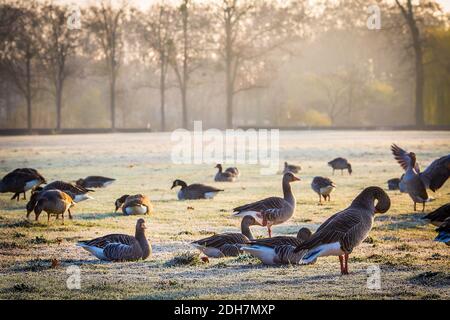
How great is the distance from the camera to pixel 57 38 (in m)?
77.3

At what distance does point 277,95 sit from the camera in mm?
101125

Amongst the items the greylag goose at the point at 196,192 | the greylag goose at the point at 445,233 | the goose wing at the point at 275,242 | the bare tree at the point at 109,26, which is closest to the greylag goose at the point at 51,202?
the greylag goose at the point at 196,192

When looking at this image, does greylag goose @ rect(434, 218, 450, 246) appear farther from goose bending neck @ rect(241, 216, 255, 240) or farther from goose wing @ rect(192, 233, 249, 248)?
goose bending neck @ rect(241, 216, 255, 240)

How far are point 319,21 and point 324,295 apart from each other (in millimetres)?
95972

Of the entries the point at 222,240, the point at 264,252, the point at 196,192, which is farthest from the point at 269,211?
the point at 196,192

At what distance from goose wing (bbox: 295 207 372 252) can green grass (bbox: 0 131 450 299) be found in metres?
0.61

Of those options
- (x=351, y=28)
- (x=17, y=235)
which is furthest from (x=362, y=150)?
(x=351, y=28)

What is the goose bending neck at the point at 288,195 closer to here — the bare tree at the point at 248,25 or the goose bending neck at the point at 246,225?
the goose bending neck at the point at 246,225

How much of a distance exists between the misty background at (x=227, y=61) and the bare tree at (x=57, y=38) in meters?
0.17

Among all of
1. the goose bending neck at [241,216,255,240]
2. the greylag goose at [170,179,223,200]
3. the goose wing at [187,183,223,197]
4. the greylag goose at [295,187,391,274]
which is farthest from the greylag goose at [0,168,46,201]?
the greylag goose at [295,187,391,274]

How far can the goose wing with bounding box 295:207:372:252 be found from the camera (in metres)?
12.0

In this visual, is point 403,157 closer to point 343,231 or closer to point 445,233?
point 445,233

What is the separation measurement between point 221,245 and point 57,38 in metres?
66.4

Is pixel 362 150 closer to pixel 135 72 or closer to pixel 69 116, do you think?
pixel 69 116
